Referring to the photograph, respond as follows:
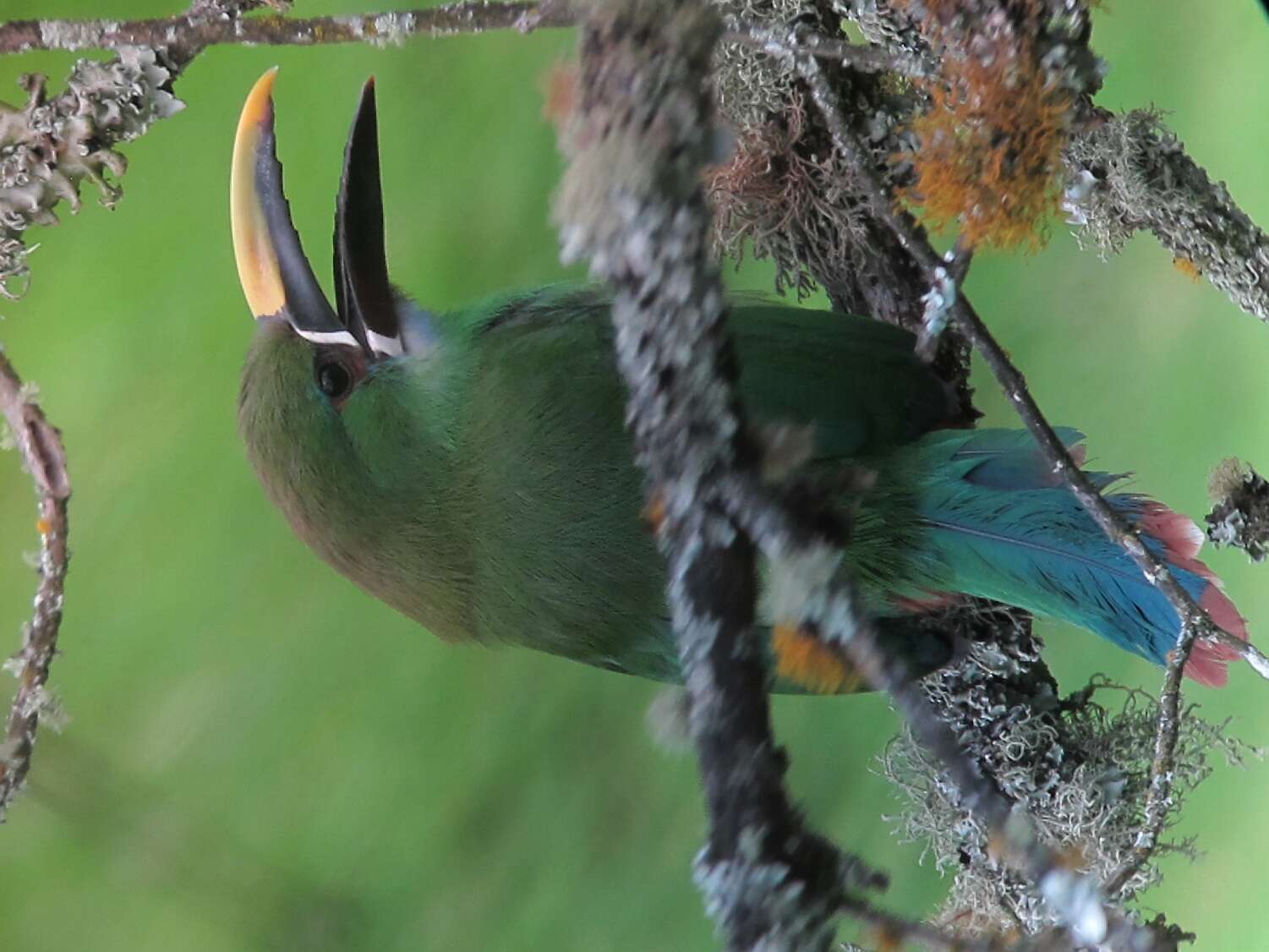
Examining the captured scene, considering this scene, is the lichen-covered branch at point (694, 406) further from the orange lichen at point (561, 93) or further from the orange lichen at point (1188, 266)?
the orange lichen at point (1188, 266)

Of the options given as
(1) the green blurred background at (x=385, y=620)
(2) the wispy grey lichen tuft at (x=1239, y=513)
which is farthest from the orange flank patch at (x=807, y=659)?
(2) the wispy grey lichen tuft at (x=1239, y=513)

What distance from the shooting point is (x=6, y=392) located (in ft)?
2.55

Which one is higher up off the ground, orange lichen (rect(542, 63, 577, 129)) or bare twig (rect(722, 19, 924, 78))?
orange lichen (rect(542, 63, 577, 129))

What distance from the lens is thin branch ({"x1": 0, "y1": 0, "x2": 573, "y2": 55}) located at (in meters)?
0.65

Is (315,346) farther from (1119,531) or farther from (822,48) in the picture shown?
(1119,531)

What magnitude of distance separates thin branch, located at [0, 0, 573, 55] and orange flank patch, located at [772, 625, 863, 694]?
0.44 m

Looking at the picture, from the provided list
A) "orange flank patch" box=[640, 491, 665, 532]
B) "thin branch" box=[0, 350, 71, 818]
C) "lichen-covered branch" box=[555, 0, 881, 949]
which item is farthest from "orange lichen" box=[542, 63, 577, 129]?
"thin branch" box=[0, 350, 71, 818]

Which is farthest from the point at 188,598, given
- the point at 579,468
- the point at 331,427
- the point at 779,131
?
the point at 779,131

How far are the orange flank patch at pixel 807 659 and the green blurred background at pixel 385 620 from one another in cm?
40

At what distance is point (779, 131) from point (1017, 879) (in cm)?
69

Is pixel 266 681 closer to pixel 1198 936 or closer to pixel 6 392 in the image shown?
pixel 6 392

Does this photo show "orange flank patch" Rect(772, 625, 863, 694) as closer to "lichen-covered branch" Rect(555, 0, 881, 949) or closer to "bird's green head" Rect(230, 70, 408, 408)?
"lichen-covered branch" Rect(555, 0, 881, 949)

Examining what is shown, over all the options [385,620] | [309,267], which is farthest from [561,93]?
[385,620]

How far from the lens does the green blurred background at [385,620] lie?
86 centimetres
